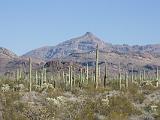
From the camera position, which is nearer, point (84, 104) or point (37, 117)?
point (37, 117)

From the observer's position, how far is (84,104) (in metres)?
22.6

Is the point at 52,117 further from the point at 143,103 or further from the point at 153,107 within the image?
the point at 143,103

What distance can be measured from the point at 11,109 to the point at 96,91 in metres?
11.5

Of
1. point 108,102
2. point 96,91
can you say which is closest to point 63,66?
point 96,91

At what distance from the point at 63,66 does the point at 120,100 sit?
117 metres

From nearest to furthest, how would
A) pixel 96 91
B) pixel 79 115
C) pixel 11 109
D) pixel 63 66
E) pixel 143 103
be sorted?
pixel 79 115 < pixel 11 109 < pixel 143 103 < pixel 96 91 < pixel 63 66

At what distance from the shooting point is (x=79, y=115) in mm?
19328

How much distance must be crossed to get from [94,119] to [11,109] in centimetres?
432

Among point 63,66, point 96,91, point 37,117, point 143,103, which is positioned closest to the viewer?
point 37,117

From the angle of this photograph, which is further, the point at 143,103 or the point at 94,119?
the point at 143,103

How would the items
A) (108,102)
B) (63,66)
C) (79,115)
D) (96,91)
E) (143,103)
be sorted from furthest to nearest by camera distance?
(63,66) → (96,91) → (143,103) → (108,102) → (79,115)

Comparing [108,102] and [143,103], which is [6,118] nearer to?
[108,102]

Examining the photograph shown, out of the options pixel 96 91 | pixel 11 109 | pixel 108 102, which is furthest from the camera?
pixel 96 91

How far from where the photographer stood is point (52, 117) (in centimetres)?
1842
